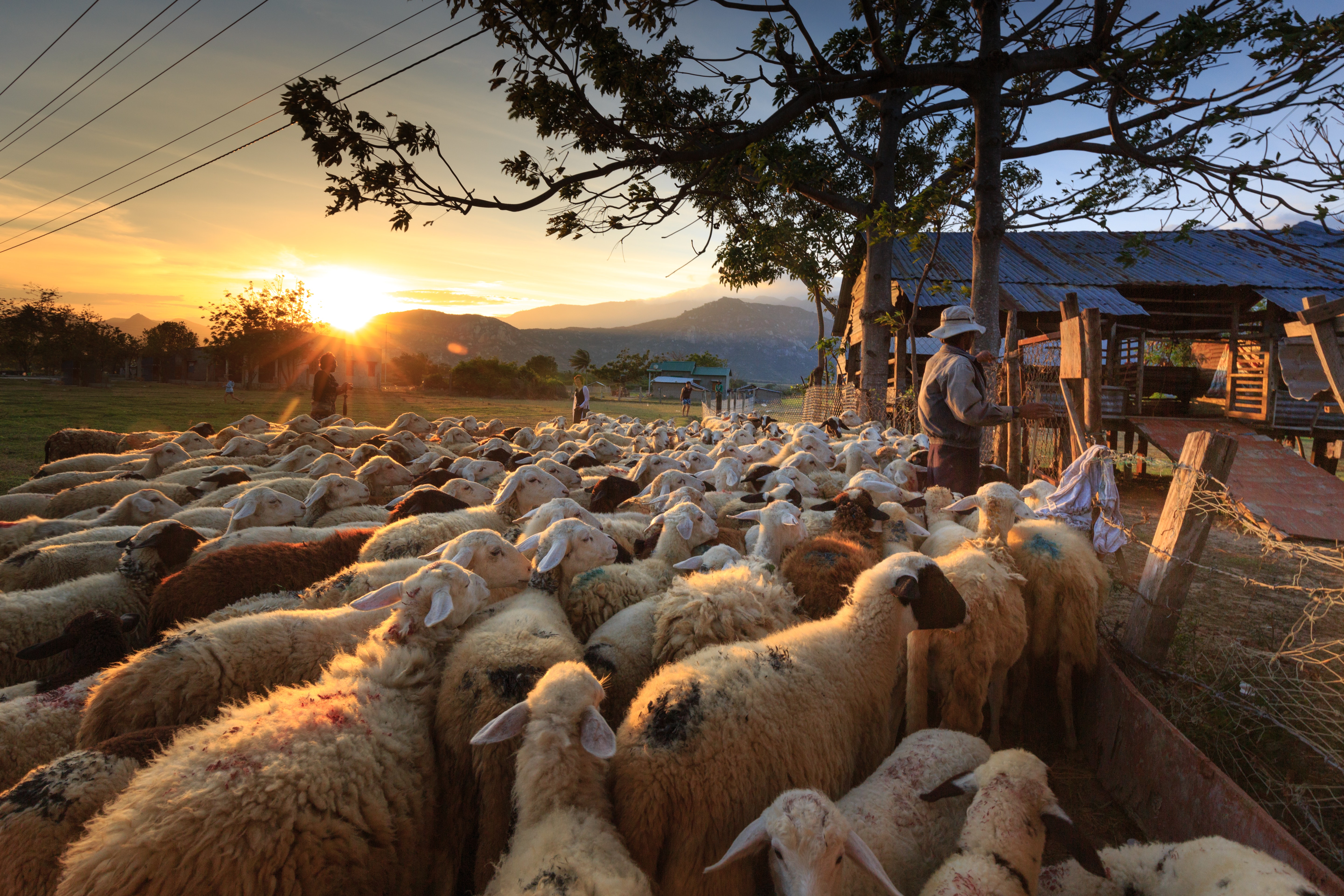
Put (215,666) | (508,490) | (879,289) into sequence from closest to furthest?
(215,666) < (508,490) < (879,289)

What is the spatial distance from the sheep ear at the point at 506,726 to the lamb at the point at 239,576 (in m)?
2.62

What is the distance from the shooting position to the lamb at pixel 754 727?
80.7 inches

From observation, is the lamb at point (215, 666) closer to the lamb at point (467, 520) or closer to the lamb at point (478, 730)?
the lamb at point (478, 730)

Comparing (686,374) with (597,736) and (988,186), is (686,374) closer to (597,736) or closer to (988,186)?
(988,186)

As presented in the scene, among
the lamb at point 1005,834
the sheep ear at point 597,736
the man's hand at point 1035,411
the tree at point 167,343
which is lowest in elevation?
the lamb at point 1005,834

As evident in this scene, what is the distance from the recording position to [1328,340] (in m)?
2.69

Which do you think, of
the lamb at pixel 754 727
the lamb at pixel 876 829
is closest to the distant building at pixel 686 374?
the lamb at pixel 754 727

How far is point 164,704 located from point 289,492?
16.0 ft

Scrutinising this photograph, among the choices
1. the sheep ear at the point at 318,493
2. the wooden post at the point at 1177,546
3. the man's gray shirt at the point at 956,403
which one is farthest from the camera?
the sheep ear at the point at 318,493

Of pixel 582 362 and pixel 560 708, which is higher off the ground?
pixel 582 362

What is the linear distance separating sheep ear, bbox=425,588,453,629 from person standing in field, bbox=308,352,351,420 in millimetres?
13078

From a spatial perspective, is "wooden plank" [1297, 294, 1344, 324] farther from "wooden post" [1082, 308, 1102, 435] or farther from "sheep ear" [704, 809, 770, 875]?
"sheep ear" [704, 809, 770, 875]

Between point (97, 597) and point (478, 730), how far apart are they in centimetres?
342

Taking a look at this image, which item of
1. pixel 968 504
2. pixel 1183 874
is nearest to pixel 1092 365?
pixel 968 504
